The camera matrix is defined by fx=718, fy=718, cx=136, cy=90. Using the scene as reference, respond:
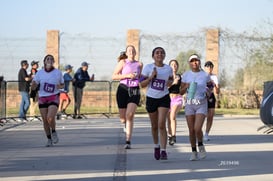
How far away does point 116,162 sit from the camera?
1202cm

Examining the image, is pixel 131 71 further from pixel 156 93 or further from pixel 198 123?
pixel 198 123

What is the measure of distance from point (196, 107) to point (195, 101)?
0.35 ft

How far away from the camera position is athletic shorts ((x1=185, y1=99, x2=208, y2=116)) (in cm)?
1236

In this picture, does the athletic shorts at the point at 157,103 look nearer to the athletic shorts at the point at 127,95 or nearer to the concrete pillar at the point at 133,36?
the athletic shorts at the point at 127,95

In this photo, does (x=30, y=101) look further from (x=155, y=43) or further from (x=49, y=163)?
(x=49, y=163)

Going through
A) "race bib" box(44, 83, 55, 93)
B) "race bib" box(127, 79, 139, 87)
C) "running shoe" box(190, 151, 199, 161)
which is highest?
"race bib" box(127, 79, 139, 87)

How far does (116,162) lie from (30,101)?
1366 cm

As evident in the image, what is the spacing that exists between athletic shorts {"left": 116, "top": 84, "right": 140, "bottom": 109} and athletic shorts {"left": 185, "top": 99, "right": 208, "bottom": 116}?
74.1 inches

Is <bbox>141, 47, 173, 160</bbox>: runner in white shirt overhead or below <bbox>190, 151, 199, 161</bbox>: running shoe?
overhead

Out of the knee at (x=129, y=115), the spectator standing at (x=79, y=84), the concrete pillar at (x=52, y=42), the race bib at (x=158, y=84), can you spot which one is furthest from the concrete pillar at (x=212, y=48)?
the race bib at (x=158, y=84)

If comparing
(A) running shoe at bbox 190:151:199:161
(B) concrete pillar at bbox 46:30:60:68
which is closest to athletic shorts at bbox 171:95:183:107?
(A) running shoe at bbox 190:151:199:161

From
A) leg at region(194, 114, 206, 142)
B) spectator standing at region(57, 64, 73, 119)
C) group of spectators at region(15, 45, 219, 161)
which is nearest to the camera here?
leg at region(194, 114, 206, 142)

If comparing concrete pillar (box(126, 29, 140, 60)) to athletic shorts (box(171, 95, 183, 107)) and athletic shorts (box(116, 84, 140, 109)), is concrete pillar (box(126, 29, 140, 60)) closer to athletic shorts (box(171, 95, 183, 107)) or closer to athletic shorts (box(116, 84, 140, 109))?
athletic shorts (box(171, 95, 183, 107))

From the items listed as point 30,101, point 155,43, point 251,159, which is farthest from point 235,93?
point 251,159
